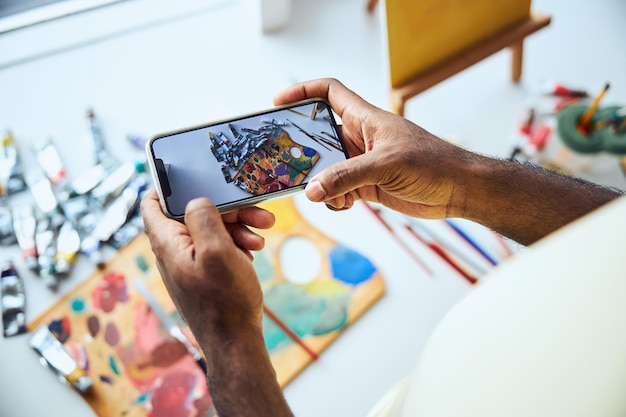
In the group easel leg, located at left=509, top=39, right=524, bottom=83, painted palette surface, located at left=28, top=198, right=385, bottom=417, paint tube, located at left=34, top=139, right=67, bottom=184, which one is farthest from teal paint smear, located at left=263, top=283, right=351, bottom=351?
easel leg, located at left=509, top=39, right=524, bottom=83

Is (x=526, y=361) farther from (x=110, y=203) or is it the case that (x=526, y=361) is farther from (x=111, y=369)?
(x=110, y=203)

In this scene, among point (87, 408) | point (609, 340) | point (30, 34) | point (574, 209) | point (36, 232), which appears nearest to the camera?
point (609, 340)

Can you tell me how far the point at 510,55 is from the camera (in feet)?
3.96

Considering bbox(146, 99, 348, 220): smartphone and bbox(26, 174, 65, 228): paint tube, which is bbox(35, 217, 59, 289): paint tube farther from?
bbox(146, 99, 348, 220): smartphone

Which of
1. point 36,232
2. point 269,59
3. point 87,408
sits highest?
point 269,59

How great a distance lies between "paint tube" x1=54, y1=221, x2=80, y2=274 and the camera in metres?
0.88

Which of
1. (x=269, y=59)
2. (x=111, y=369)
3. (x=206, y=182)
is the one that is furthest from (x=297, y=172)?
(x=269, y=59)

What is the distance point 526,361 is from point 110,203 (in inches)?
32.4

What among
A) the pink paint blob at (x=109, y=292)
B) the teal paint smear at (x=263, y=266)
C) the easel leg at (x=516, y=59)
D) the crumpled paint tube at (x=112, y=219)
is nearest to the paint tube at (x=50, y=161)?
the crumpled paint tube at (x=112, y=219)

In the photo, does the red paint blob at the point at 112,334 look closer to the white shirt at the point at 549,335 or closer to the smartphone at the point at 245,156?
the smartphone at the point at 245,156


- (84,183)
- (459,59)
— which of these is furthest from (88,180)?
(459,59)

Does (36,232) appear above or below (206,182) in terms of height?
below

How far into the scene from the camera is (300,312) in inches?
34.1

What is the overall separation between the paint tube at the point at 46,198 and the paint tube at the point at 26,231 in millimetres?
22
